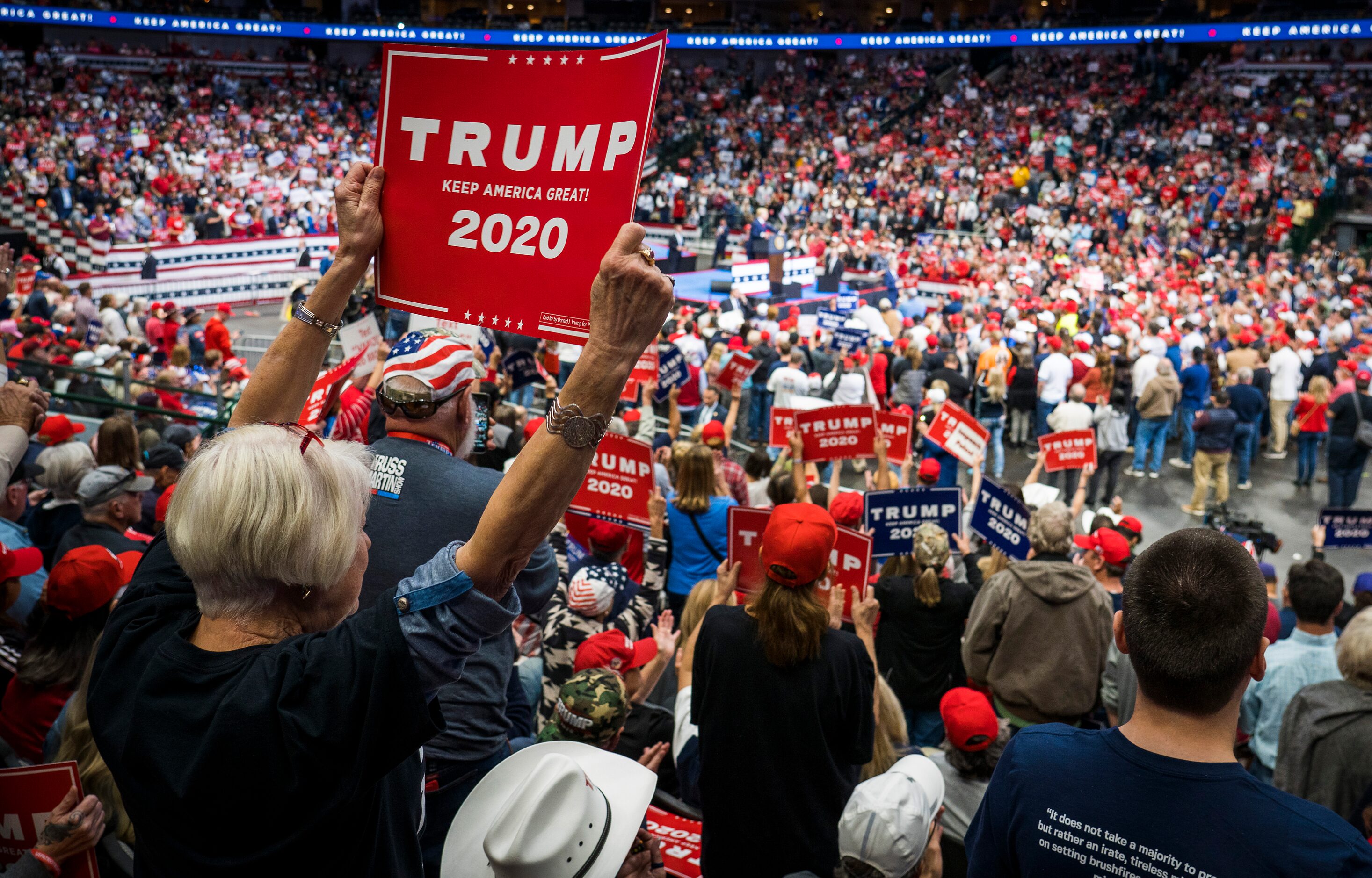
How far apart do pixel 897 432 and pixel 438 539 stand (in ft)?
18.9

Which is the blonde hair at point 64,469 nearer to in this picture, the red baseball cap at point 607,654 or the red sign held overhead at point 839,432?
the red baseball cap at point 607,654

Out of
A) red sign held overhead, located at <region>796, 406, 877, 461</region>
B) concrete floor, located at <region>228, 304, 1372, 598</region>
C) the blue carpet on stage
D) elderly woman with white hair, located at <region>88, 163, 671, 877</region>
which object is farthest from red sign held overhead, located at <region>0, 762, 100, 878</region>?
the blue carpet on stage

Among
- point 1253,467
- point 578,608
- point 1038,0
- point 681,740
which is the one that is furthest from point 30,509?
point 1038,0

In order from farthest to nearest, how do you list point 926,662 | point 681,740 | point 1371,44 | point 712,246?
point 1371,44
point 712,246
point 926,662
point 681,740

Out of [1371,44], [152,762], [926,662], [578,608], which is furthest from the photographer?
[1371,44]

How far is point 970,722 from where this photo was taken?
3.48 m

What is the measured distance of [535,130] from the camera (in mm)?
2359

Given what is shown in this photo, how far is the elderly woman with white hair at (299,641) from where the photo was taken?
1536 millimetres

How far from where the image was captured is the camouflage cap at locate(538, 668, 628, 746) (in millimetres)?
3035

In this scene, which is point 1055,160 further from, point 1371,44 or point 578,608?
point 578,608

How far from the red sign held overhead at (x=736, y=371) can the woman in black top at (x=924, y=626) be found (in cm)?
490

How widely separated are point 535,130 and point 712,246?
25608mm

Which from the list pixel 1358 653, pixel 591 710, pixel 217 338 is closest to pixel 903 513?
pixel 1358 653

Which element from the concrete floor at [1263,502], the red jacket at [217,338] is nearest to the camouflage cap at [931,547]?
the concrete floor at [1263,502]
